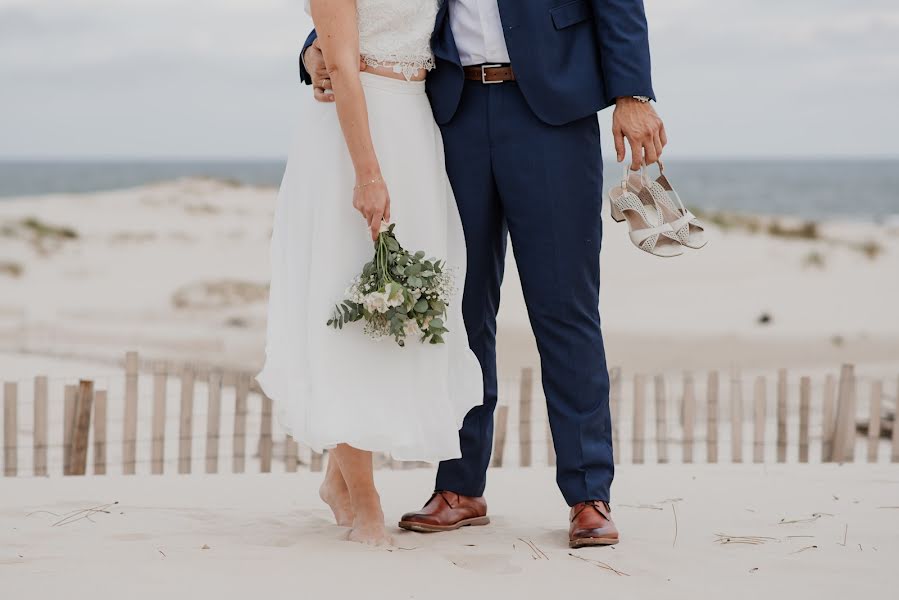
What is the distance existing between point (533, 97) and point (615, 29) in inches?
12.3

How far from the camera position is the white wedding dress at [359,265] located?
3162 millimetres

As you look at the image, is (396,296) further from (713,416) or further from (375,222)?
(713,416)

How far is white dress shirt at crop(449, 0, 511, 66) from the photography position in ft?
10.8

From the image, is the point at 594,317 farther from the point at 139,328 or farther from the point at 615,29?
the point at 139,328

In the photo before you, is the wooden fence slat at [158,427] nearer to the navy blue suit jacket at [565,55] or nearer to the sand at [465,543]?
the sand at [465,543]

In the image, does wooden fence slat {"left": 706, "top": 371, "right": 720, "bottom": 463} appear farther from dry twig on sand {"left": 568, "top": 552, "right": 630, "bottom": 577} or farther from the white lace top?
the white lace top

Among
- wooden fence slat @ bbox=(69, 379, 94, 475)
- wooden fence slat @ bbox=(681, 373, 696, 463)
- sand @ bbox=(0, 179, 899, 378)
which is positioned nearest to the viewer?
wooden fence slat @ bbox=(69, 379, 94, 475)

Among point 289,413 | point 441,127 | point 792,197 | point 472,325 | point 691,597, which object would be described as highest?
point 792,197

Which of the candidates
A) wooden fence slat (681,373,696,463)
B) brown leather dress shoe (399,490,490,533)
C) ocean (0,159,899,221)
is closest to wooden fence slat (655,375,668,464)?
wooden fence slat (681,373,696,463)

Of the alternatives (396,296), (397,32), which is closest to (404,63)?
(397,32)

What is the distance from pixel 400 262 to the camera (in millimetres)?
3082

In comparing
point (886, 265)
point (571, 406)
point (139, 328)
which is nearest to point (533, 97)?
point (571, 406)

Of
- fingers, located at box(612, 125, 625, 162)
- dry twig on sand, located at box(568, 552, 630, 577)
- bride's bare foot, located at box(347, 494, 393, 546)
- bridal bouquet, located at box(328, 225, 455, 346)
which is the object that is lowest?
dry twig on sand, located at box(568, 552, 630, 577)

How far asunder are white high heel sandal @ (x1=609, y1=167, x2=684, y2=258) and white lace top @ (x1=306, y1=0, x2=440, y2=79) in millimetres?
706
